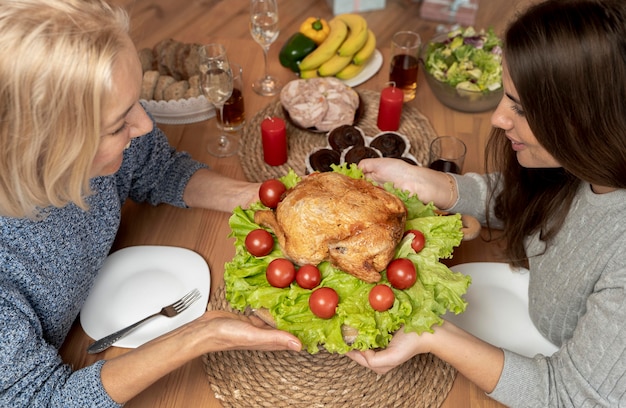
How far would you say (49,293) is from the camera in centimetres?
140

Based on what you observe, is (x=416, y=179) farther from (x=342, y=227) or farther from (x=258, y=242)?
(x=258, y=242)

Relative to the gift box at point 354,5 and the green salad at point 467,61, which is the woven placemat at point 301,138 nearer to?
the green salad at point 467,61

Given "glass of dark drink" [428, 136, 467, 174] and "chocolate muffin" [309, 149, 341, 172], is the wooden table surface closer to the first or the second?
"glass of dark drink" [428, 136, 467, 174]

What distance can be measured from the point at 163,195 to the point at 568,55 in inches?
53.4

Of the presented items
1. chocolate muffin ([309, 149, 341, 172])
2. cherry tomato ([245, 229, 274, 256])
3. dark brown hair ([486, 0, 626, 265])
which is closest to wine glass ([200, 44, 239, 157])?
chocolate muffin ([309, 149, 341, 172])

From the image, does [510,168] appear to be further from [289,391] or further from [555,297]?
[289,391]

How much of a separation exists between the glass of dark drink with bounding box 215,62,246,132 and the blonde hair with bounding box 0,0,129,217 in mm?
1003

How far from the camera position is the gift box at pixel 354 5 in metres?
3.13

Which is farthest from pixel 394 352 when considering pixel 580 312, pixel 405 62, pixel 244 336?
pixel 405 62

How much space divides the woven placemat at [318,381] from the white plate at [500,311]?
164 mm

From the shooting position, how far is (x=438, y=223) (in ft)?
5.18

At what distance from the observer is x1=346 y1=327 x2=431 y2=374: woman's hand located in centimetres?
136

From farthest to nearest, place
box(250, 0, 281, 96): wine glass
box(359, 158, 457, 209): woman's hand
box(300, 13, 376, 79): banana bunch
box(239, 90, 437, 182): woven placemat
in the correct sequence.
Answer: box(300, 13, 376, 79): banana bunch < box(250, 0, 281, 96): wine glass < box(239, 90, 437, 182): woven placemat < box(359, 158, 457, 209): woman's hand

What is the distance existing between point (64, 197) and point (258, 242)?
0.52 metres
